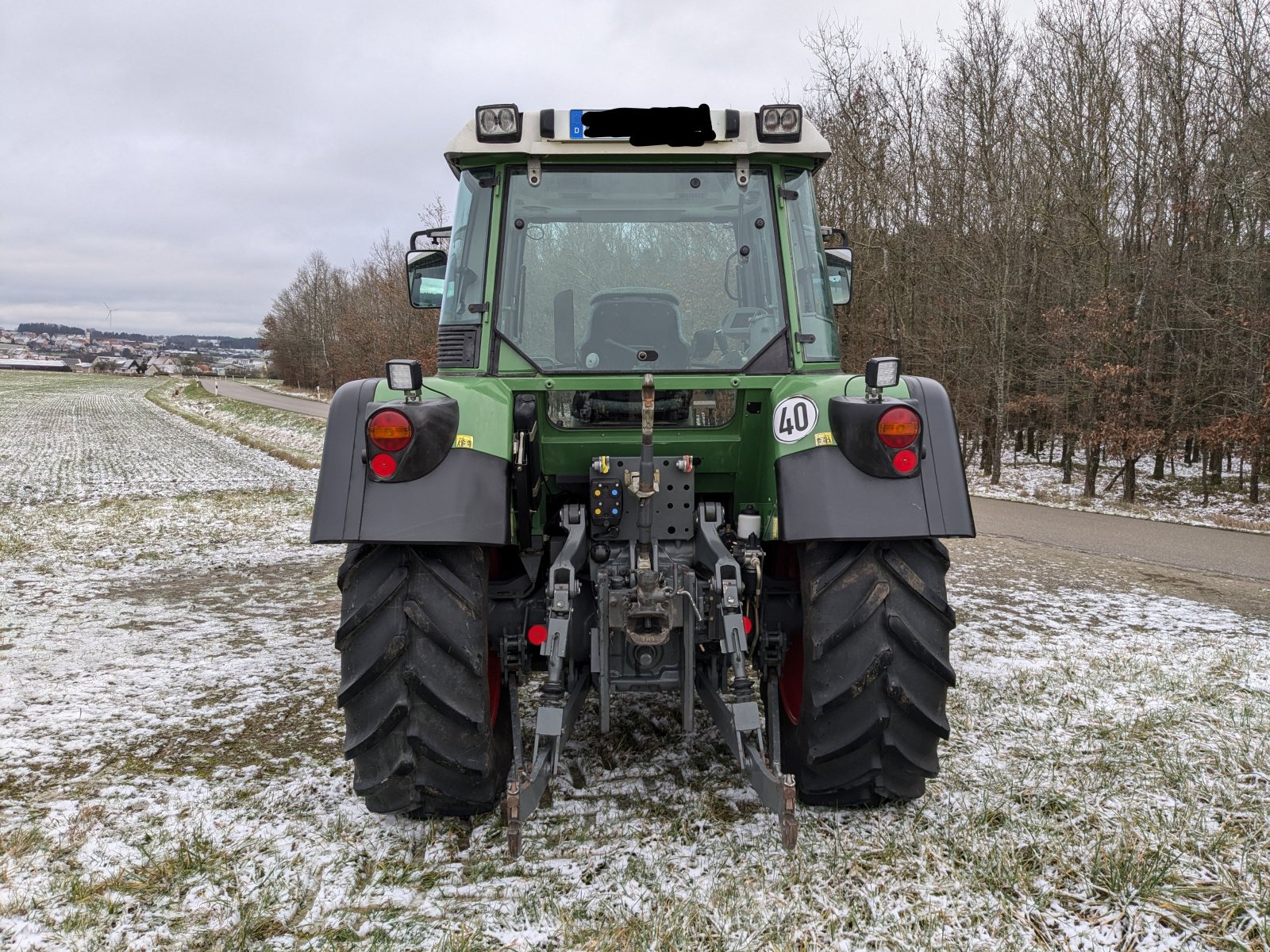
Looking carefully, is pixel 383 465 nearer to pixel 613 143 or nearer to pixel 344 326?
pixel 613 143

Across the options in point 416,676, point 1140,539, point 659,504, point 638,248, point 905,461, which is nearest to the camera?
point 416,676

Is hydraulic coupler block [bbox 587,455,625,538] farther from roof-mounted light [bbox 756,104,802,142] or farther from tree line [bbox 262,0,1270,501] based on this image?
tree line [bbox 262,0,1270,501]

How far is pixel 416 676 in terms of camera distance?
2682 mm

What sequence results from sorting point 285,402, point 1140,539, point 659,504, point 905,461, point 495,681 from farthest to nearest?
point 285,402 < point 1140,539 < point 495,681 < point 659,504 < point 905,461

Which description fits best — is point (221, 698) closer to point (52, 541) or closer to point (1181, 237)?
point (52, 541)

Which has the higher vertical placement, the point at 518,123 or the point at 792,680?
the point at 518,123

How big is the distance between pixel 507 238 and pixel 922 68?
19.1m

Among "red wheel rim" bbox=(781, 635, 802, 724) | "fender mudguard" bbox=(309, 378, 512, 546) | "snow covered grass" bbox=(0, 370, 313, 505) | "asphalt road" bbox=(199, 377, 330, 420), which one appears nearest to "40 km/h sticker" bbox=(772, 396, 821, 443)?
"red wheel rim" bbox=(781, 635, 802, 724)

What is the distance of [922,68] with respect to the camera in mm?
19094

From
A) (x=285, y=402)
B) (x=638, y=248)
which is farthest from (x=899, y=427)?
(x=285, y=402)

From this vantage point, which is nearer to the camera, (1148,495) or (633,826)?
(633,826)

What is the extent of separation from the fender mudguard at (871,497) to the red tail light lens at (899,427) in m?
0.07

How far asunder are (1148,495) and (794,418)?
18.3 m

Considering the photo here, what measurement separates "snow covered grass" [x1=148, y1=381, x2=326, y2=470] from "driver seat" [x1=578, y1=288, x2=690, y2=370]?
31.5 feet
